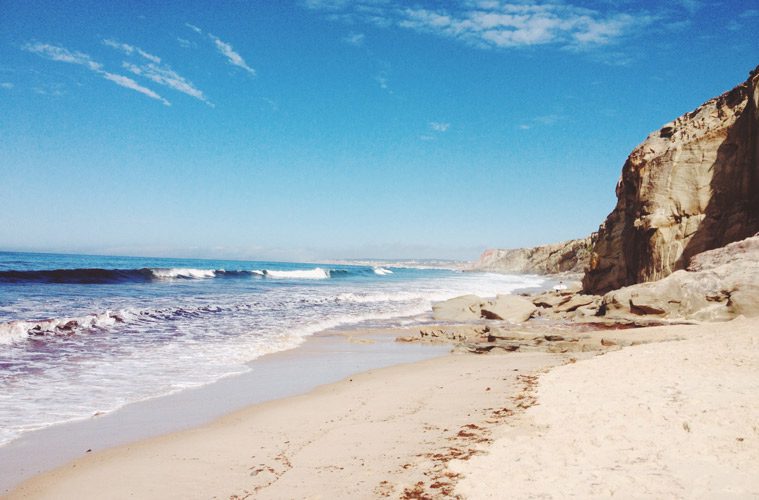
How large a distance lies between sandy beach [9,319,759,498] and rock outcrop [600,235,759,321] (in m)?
6.15

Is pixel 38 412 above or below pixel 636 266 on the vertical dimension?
below

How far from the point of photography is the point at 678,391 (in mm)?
5789

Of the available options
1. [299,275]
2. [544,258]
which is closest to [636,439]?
[299,275]

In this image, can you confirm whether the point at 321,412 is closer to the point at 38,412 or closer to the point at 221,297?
the point at 38,412

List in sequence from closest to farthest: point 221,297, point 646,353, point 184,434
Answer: point 184,434
point 646,353
point 221,297

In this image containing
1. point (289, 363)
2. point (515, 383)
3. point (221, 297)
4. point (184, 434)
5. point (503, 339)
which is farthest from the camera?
point (221, 297)

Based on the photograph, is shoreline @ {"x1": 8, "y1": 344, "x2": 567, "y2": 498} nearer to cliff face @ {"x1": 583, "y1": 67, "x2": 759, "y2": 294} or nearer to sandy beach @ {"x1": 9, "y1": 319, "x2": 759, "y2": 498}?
sandy beach @ {"x1": 9, "y1": 319, "x2": 759, "y2": 498}

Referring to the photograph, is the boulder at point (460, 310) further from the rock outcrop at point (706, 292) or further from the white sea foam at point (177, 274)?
the white sea foam at point (177, 274)

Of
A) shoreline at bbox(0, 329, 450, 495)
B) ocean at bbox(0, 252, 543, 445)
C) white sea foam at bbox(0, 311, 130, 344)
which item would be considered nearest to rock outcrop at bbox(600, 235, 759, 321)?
shoreline at bbox(0, 329, 450, 495)

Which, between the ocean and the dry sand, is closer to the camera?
the dry sand

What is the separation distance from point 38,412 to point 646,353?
979cm

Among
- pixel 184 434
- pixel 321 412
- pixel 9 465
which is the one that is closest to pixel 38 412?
pixel 9 465

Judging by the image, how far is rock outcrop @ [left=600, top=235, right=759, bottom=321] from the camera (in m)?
12.6

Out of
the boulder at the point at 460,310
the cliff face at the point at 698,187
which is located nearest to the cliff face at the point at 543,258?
the cliff face at the point at 698,187
